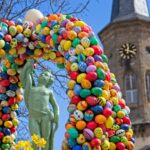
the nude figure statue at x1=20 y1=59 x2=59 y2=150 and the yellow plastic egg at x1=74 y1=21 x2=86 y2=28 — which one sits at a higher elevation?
the yellow plastic egg at x1=74 y1=21 x2=86 y2=28

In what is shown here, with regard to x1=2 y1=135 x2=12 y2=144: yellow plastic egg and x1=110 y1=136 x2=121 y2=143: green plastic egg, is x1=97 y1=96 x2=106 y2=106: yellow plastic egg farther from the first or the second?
x1=2 y1=135 x2=12 y2=144: yellow plastic egg

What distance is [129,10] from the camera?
38.5 metres

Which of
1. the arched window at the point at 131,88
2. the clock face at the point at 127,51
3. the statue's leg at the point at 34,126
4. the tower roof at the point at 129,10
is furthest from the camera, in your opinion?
the tower roof at the point at 129,10

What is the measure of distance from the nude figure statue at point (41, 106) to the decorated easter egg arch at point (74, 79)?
260 mm

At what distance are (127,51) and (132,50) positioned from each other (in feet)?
1.88

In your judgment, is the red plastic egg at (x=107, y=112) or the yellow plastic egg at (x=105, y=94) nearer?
the red plastic egg at (x=107, y=112)

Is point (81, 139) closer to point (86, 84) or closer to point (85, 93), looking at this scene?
point (85, 93)

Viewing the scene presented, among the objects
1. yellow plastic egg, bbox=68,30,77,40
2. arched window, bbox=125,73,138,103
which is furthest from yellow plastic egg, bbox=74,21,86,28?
arched window, bbox=125,73,138,103

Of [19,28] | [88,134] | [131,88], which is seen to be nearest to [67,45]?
[19,28]

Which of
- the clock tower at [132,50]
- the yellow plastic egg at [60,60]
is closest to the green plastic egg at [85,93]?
the yellow plastic egg at [60,60]

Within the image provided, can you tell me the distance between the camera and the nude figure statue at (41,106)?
635 cm

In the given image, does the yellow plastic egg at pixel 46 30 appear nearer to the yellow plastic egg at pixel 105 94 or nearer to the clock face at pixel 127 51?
the yellow plastic egg at pixel 105 94

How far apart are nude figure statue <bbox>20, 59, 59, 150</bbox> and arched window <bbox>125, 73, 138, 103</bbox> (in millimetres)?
28865

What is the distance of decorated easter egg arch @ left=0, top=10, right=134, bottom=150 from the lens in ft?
20.2
